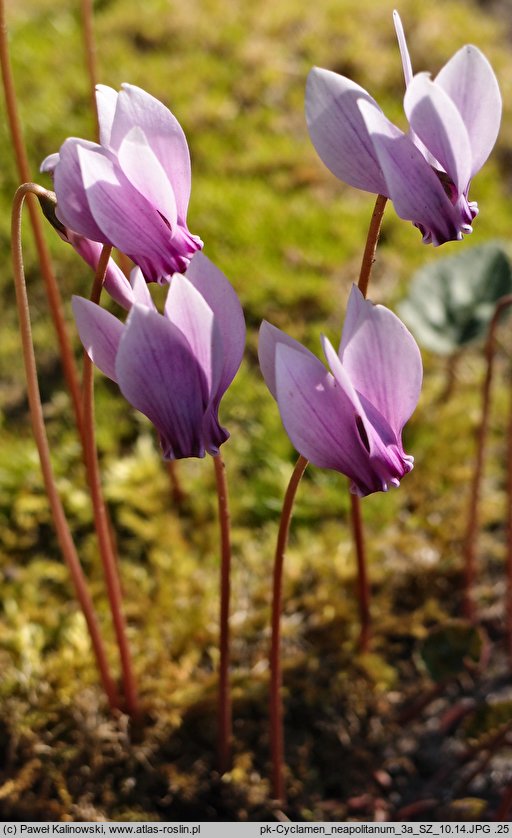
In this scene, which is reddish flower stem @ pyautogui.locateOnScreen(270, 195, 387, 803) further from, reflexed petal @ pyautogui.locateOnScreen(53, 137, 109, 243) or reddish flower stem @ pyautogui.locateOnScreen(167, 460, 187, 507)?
reddish flower stem @ pyautogui.locateOnScreen(167, 460, 187, 507)

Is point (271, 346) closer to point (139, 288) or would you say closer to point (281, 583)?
point (139, 288)

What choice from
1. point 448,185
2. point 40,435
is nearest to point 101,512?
point 40,435

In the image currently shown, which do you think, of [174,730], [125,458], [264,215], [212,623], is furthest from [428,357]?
[174,730]

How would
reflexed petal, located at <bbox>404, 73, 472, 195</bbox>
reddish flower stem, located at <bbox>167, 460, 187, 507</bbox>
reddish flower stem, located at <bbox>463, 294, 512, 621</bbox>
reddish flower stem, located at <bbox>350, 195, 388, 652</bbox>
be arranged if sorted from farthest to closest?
reddish flower stem, located at <bbox>167, 460, 187, 507</bbox> < reddish flower stem, located at <bbox>463, 294, 512, 621</bbox> < reddish flower stem, located at <bbox>350, 195, 388, 652</bbox> < reflexed petal, located at <bbox>404, 73, 472, 195</bbox>

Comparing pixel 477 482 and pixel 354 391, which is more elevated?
pixel 354 391

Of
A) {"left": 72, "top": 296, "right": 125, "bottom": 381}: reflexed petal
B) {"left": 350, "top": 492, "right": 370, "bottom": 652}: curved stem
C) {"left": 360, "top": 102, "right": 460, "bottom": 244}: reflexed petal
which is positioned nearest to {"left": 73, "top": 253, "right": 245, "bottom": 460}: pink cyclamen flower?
{"left": 72, "top": 296, "right": 125, "bottom": 381}: reflexed petal

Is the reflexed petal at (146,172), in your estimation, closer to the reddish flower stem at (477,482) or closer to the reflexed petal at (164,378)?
the reflexed petal at (164,378)
